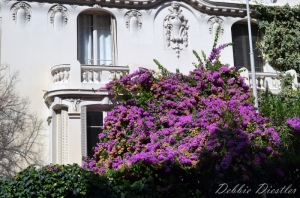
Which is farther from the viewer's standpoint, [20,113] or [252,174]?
[20,113]

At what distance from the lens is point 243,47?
20750 millimetres

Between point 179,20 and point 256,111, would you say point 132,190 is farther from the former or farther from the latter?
point 179,20

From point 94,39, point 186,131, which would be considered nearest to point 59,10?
point 94,39

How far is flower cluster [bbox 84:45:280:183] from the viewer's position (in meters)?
14.8

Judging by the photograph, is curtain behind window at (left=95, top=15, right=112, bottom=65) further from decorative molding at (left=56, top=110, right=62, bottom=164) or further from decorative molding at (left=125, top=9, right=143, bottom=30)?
decorative molding at (left=56, top=110, right=62, bottom=164)

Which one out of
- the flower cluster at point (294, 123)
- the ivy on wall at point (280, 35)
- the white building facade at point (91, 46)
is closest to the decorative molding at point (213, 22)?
the white building facade at point (91, 46)

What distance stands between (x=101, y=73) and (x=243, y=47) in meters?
6.54

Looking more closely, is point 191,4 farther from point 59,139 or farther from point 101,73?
point 59,139

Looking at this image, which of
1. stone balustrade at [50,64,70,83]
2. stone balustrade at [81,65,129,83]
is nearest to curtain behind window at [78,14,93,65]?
stone balustrade at [81,65,129,83]

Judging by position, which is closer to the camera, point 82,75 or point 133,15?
point 82,75

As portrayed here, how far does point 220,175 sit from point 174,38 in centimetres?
674

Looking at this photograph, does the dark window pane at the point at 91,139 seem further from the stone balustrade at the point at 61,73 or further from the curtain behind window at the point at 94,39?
the curtain behind window at the point at 94,39

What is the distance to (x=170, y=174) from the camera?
587 inches

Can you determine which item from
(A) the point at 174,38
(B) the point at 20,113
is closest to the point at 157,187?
(B) the point at 20,113
